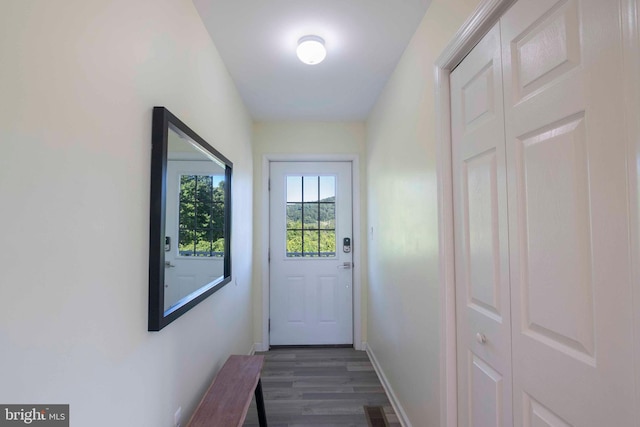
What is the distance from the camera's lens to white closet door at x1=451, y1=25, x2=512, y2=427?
1.05 m

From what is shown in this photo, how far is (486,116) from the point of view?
3.77ft

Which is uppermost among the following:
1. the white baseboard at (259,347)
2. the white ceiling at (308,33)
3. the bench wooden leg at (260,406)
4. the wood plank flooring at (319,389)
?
the white ceiling at (308,33)

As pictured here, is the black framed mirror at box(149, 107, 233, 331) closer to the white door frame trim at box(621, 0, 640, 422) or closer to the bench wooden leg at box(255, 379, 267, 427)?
the bench wooden leg at box(255, 379, 267, 427)

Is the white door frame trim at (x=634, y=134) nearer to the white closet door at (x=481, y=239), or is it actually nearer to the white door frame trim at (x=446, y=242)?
the white closet door at (x=481, y=239)

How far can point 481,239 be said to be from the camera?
1.18 meters

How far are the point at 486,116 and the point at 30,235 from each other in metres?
1.41

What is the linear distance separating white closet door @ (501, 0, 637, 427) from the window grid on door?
7.92ft

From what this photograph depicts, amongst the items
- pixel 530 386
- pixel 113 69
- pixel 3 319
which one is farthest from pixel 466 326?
pixel 113 69

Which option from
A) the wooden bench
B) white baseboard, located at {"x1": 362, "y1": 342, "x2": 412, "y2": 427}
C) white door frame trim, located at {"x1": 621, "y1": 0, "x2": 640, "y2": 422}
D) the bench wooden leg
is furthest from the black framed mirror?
white baseboard, located at {"x1": 362, "y1": 342, "x2": 412, "y2": 427}

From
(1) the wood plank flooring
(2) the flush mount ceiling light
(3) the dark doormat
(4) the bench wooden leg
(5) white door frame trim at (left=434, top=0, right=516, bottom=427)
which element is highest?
(2) the flush mount ceiling light

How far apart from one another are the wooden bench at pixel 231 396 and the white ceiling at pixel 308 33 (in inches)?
78.7

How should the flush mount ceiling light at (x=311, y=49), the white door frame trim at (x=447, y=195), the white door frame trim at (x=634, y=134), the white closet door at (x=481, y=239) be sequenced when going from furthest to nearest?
1. the flush mount ceiling light at (x=311, y=49)
2. the white door frame trim at (x=447, y=195)
3. the white closet door at (x=481, y=239)
4. the white door frame trim at (x=634, y=134)

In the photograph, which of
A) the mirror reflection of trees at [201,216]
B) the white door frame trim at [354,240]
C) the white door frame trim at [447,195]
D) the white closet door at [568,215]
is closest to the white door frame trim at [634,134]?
the white closet door at [568,215]

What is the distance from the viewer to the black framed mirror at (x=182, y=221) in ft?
3.69
